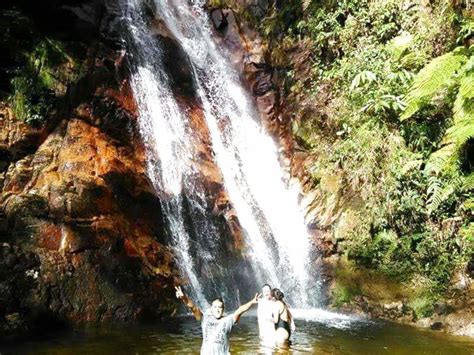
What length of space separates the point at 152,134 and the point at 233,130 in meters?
3.25

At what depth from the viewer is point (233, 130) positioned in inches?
621

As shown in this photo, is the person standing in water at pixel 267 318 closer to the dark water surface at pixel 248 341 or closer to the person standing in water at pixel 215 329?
the dark water surface at pixel 248 341

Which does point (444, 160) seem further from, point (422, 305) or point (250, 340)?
point (250, 340)

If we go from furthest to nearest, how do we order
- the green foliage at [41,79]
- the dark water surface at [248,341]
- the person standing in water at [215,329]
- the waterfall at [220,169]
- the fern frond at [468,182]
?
the waterfall at [220,169] < the green foliage at [41,79] < the fern frond at [468,182] < the dark water surface at [248,341] < the person standing in water at [215,329]

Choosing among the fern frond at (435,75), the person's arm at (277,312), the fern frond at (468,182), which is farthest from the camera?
the fern frond at (468,182)

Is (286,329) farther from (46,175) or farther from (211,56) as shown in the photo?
(211,56)

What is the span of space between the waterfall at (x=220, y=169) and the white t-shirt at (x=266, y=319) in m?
3.05

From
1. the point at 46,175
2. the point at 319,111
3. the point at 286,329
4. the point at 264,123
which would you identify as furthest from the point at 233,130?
the point at 286,329

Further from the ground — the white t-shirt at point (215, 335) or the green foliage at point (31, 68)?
the green foliage at point (31, 68)

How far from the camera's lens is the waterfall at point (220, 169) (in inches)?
479

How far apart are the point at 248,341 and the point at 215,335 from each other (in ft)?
9.78

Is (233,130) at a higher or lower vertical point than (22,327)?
higher

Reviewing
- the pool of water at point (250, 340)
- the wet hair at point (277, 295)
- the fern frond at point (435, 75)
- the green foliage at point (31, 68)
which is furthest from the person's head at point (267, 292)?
the green foliage at point (31, 68)

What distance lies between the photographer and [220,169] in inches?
557
